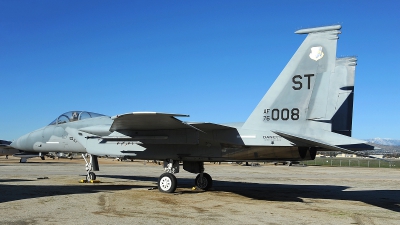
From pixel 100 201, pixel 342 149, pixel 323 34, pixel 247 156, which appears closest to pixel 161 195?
pixel 100 201

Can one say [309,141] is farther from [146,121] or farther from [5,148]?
[5,148]

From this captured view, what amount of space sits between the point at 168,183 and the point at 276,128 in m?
4.39

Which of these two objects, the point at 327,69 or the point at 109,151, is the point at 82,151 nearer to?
the point at 109,151

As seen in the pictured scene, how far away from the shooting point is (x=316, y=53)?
1153cm

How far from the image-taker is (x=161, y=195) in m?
13.0

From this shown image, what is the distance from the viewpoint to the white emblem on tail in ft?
37.6

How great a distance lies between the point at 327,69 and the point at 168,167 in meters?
6.48

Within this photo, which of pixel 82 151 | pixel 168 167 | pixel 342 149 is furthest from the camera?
pixel 82 151

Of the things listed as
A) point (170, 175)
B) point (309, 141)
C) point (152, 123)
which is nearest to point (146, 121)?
point (152, 123)

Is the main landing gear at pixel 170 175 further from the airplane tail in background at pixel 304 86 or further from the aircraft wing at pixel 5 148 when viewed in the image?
the aircraft wing at pixel 5 148

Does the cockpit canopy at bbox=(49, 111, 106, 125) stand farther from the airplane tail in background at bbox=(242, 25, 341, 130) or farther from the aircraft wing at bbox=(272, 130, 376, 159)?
the aircraft wing at bbox=(272, 130, 376, 159)

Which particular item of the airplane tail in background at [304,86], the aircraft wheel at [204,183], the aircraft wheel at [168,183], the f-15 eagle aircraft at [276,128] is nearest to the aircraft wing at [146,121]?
the f-15 eagle aircraft at [276,128]

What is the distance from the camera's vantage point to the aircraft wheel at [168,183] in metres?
13.5

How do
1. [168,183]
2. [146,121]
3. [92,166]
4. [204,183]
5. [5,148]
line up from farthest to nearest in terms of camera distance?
[5,148] → [92,166] → [204,183] → [168,183] → [146,121]
